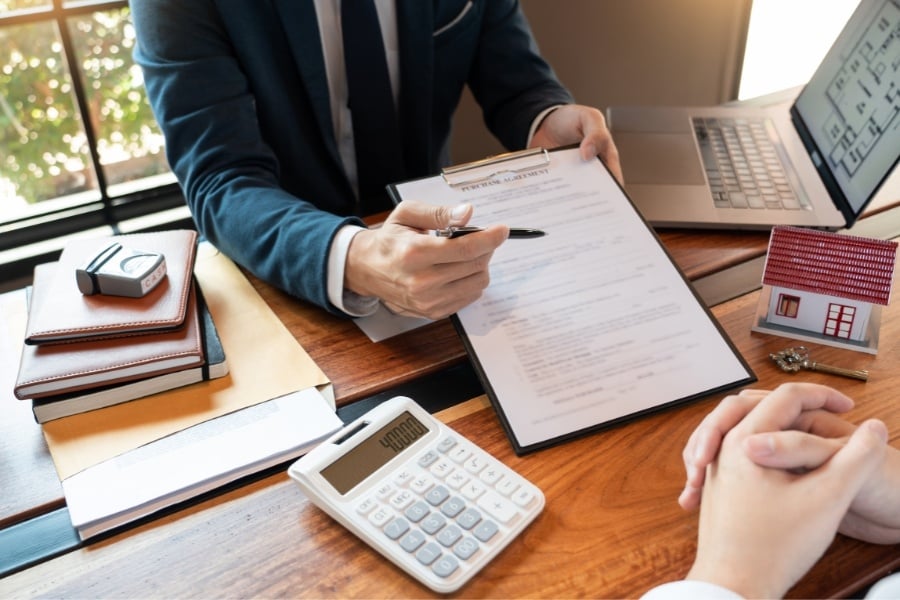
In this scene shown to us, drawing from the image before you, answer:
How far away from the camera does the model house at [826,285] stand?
847 mm

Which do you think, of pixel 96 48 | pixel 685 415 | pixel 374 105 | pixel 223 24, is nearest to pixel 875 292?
pixel 685 415

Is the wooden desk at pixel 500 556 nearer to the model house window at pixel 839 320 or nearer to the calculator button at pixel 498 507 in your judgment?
the calculator button at pixel 498 507

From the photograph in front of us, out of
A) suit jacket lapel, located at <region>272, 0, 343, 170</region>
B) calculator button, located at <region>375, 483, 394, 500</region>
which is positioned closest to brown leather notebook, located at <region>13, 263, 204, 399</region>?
calculator button, located at <region>375, 483, 394, 500</region>

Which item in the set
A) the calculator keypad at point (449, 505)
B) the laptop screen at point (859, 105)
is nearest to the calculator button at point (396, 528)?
the calculator keypad at point (449, 505)

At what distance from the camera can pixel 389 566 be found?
648mm

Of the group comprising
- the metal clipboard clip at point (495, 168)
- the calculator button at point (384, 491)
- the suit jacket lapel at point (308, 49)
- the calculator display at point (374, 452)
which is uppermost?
the suit jacket lapel at point (308, 49)

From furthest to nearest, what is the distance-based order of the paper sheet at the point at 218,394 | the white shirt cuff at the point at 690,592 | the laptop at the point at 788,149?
the laptop at the point at 788,149 < the paper sheet at the point at 218,394 < the white shirt cuff at the point at 690,592

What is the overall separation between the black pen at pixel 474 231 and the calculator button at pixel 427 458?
0.80 ft

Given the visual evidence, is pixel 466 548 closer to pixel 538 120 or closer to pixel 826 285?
pixel 826 285

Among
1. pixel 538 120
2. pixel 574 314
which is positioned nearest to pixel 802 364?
pixel 574 314

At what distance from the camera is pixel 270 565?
0.66m

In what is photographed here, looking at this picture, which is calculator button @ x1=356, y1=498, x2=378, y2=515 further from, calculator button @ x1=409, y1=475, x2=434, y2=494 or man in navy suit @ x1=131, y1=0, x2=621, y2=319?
man in navy suit @ x1=131, y1=0, x2=621, y2=319

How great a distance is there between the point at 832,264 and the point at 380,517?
1.88ft

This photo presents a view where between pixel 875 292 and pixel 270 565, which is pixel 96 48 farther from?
pixel 875 292
